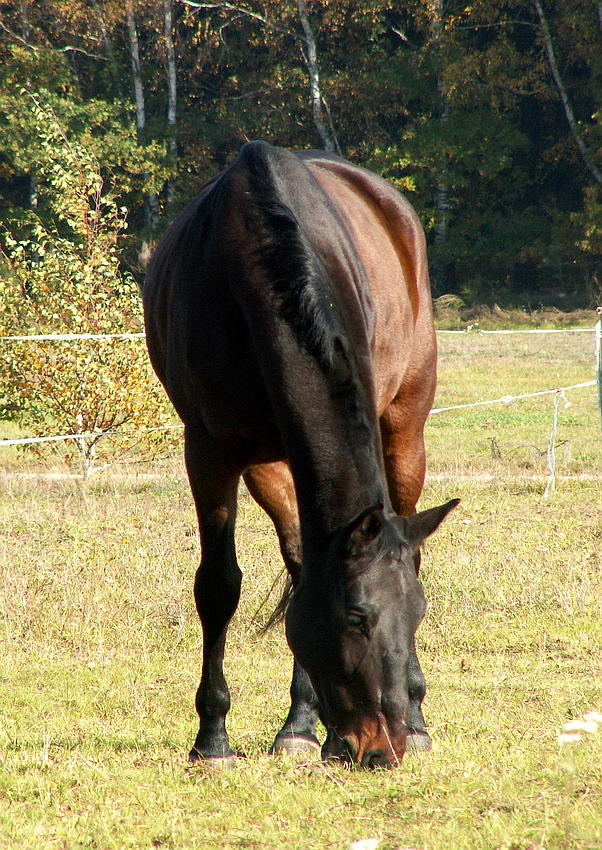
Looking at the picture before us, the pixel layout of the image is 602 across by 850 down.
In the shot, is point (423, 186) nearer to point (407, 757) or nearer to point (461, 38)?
point (461, 38)

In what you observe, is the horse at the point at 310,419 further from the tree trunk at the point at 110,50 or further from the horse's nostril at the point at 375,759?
the tree trunk at the point at 110,50

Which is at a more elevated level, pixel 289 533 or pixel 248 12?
pixel 248 12

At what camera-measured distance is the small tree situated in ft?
30.5

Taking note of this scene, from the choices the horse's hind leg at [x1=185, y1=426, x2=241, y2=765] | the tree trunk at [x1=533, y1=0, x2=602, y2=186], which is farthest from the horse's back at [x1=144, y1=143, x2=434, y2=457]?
the tree trunk at [x1=533, y1=0, x2=602, y2=186]

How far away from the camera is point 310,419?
105 inches

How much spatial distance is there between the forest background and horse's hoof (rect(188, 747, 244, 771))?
75.1 feet

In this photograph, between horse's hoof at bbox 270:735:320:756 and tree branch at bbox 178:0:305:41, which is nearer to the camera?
horse's hoof at bbox 270:735:320:756

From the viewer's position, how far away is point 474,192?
2825 centimetres

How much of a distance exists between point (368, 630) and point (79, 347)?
7.19 m

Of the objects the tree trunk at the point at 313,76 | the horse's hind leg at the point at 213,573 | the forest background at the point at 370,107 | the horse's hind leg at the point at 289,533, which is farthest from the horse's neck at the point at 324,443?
the tree trunk at the point at 313,76

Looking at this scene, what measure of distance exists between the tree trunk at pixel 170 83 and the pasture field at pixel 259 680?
20.1 meters

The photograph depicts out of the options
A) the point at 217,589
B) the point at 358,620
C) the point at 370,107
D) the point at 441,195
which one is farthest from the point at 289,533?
the point at 370,107

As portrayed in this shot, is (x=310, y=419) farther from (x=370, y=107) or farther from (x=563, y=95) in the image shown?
(x=370, y=107)

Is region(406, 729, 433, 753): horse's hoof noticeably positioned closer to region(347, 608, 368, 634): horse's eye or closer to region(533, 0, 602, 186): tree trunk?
region(347, 608, 368, 634): horse's eye
